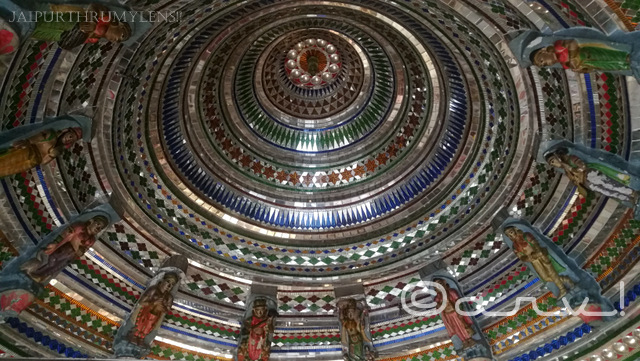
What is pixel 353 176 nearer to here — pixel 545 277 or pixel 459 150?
pixel 459 150

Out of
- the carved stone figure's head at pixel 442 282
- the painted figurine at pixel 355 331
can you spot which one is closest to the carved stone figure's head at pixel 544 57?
the carved stone figure's head at pixel 442 282

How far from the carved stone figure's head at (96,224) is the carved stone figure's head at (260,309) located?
11.3 ft

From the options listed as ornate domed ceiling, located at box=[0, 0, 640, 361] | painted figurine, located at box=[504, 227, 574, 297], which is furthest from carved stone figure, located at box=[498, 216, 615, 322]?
ornate domed ceiling, located at box=[0, 0, 640, 361]

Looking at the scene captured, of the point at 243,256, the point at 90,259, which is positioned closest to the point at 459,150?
the point at 243,256

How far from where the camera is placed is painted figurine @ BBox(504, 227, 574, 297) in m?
8.53

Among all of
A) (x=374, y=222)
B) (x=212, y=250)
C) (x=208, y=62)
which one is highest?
(x=208, y=62)

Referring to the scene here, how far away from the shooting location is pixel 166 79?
1087 cm

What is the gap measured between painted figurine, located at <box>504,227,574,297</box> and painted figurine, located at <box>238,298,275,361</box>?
514cm

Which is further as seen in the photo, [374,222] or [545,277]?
[374,222]

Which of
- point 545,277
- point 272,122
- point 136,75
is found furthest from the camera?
point 272,122

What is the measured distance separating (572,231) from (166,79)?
8.88 m

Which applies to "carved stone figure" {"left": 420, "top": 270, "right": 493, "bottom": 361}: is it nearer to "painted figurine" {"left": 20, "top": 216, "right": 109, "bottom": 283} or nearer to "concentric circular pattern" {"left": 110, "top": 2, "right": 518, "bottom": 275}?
"concentric circular pattern" {"left": 110, "top": 2, "right": 518, "bottom": 275}

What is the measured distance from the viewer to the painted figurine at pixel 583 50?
6.48 m

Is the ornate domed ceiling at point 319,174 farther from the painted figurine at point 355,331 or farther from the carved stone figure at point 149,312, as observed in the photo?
the painted figurine at point 355,331
